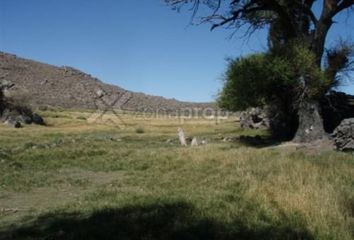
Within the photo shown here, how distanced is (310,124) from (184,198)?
1991cm

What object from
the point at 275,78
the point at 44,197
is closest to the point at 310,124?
the point at 275,78

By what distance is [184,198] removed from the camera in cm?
1375

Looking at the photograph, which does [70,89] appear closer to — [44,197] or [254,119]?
[254,119]

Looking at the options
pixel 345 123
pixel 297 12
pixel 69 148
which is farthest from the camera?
pixel 297 12

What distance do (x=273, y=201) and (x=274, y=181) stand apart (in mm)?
2379

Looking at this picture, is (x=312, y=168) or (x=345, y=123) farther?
(x=345, y=123)

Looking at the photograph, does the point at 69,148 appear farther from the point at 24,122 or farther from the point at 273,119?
the point at 24,122

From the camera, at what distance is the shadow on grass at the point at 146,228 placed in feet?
33.6

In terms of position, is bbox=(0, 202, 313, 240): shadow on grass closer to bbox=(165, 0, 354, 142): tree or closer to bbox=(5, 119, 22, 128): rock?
bbox=(165, 0, 354, 142): tree

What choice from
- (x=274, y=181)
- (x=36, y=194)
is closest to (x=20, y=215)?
(x=36, y=194)

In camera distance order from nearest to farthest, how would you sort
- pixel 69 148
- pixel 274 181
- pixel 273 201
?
pixel 273 201 < pixel 274 181 < pixel 69 148

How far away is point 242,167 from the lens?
64.4 ft

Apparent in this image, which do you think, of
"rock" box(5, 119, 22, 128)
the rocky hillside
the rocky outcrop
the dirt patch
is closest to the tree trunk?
the dirt patch

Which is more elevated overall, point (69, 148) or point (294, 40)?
point (294, 40)
